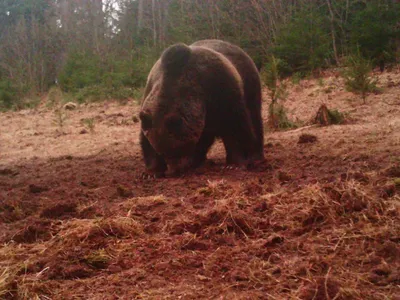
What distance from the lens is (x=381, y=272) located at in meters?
2.37

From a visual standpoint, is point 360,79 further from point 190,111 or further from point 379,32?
point 190,111

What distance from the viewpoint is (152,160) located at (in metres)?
5.69

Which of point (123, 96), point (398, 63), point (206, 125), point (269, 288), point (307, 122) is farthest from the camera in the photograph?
point (123, 96)

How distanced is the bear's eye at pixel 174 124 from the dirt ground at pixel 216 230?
1.74 ft

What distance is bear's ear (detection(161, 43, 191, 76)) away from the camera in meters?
5.36

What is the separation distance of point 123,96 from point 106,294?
41.7 feet

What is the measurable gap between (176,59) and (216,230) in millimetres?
2649

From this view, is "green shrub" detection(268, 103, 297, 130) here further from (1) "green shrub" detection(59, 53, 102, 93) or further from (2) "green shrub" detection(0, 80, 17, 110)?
(2) "green shrub" detection(0, 80, 17, 110)

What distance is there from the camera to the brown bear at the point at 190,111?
17.0 ft

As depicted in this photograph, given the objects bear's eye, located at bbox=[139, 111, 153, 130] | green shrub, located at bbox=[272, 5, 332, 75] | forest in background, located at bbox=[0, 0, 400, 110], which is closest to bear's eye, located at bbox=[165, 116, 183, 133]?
bear's eye, located at bbox=[139, 111, 153, 130]

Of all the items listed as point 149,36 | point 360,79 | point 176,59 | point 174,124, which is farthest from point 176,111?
point 149,36

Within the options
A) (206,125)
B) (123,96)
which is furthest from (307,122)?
(123,96)

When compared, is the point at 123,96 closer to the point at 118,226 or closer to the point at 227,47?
the point at 227,47

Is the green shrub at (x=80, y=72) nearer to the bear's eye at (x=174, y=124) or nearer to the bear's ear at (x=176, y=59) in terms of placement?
the bear's ear at (x=176, y=59)
